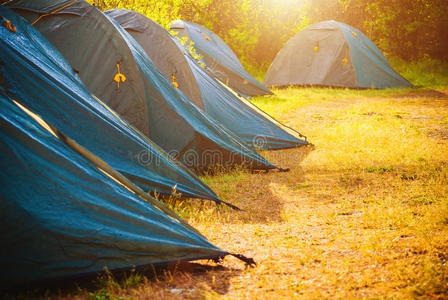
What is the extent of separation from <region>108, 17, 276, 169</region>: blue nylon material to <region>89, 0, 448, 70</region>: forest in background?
1143 cm

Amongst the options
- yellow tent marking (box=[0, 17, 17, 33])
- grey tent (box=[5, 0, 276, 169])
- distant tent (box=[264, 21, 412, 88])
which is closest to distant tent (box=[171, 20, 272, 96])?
distant tent (box=[264, 21, 412, 88])

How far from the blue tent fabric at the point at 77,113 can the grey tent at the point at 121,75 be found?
2.55 feet

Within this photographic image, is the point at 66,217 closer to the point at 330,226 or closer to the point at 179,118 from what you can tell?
the point at 330,226

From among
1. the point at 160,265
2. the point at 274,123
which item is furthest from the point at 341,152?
the point at 160,265

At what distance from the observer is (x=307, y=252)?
3025 mm

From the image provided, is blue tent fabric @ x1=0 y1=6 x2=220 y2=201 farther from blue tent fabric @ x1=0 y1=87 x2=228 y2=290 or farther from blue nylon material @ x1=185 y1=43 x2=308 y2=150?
blue nylon material @ x1=185 y1=43 x2=308 y2=150

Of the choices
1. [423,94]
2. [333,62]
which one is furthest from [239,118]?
[333,62]

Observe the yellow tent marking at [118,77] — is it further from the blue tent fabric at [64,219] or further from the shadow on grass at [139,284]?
the shadow on grass at [139,284]

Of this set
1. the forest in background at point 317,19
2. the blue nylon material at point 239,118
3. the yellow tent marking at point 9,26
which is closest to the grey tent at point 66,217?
the yellow tent marking at point 9,26

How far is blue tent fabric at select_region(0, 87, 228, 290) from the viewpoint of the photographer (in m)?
2.29

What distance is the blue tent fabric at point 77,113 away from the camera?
3.30m

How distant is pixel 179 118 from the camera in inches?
197

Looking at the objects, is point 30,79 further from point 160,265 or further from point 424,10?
point 424,10

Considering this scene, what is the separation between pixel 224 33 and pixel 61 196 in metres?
16.4
